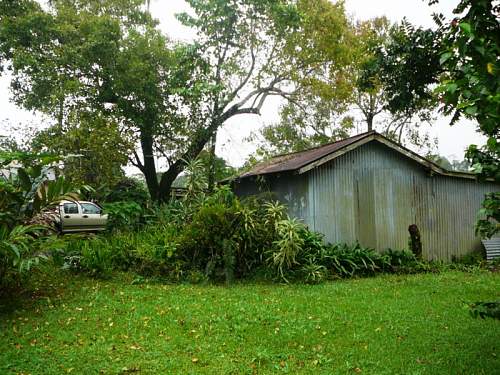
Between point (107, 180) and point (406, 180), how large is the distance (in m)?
9.49

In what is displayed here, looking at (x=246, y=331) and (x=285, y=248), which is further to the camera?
(x=285, y=248)

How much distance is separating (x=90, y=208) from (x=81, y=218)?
0.55 m

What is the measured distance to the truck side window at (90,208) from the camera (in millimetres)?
16047

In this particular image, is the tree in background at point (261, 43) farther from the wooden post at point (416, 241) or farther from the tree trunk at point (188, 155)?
the wooden post at point (416, 241)

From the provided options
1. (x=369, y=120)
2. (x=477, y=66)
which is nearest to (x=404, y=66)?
(x=477, y=66)

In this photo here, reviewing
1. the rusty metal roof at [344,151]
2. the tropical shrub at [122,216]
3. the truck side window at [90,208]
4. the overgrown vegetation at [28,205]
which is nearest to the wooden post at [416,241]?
the rusty metal roof at [344,151]

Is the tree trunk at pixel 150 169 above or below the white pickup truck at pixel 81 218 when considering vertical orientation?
above

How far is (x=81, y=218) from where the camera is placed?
623 inches

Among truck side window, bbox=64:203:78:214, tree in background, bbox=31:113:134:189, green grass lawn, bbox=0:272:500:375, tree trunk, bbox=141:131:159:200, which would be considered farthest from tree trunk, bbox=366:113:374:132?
green grass lawn, bbox=0:272:500:375

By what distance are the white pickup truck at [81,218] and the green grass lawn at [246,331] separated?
26.5 ft

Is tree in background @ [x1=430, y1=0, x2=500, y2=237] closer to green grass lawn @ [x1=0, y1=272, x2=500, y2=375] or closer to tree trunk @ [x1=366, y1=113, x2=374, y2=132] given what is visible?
green grass lawn @ [x1=0, y1=272, x2=500, y2=375]

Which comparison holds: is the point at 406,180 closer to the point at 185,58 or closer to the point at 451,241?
the point at 451,241

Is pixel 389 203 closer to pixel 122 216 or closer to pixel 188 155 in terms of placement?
pixel 122 216

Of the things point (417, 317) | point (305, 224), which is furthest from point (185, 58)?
point (417, 317)
